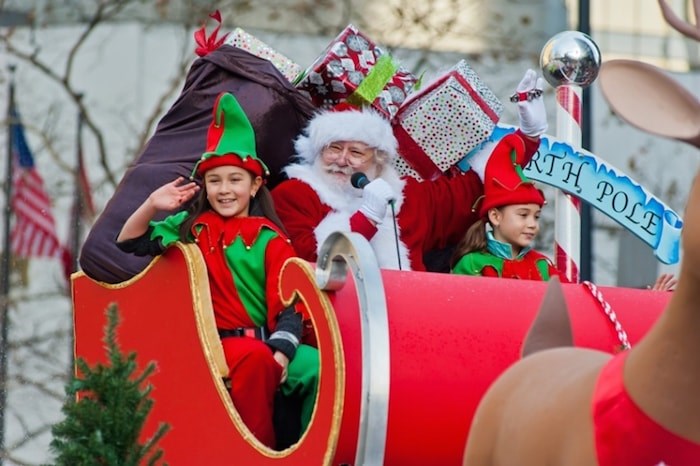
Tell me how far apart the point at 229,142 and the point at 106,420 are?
207 cm

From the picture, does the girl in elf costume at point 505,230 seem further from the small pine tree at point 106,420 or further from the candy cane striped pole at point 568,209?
the small pine tree at point 106,420

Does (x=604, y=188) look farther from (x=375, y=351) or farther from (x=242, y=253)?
(x=375, y=351)

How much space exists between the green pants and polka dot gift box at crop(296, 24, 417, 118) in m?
1.52

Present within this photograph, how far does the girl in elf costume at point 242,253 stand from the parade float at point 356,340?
10 cm

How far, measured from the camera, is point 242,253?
5988mm

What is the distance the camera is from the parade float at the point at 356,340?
5141mm

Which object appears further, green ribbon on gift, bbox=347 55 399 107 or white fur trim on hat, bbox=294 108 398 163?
green ribbon on gift, bbox=347 55 399 107

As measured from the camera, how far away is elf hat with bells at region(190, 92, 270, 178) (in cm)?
612

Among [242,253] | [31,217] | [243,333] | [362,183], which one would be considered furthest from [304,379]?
[31,217]

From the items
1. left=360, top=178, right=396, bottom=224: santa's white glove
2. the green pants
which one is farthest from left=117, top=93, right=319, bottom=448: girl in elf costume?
left=360, top=178, right=396, bottom=224: santa's white glove

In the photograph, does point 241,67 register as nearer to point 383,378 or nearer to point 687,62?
point 383,378

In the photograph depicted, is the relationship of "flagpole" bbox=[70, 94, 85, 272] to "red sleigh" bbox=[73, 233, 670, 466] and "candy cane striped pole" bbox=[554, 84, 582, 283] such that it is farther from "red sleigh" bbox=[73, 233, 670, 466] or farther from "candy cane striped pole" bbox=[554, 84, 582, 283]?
"red sleigh" bbox=[73, 233, 670, 466]

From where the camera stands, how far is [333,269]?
519 centimetres

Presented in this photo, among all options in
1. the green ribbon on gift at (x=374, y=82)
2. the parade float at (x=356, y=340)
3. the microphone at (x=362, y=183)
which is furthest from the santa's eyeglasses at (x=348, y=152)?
the parade float at (x=356, y=340)
